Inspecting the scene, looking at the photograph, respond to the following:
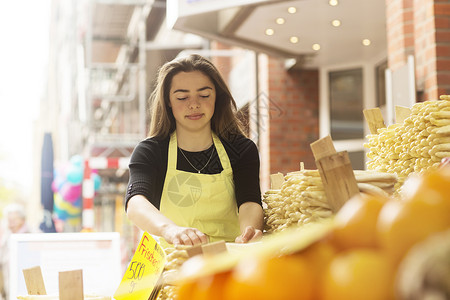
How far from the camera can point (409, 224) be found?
2.57 ft

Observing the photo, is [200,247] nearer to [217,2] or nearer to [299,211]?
[299,211]

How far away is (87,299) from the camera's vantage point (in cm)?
198

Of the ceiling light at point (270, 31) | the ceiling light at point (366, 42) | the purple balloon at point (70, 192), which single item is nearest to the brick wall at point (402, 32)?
the ceiling light at point (270, 31)

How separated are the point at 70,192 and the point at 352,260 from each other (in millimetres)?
11175

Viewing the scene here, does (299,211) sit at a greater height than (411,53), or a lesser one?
lesser

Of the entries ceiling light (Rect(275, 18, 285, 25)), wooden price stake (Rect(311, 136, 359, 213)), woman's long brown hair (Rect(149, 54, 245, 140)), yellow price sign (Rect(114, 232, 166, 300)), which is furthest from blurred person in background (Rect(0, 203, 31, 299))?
wooden price stake (Rect(311, 136, 359, 213))

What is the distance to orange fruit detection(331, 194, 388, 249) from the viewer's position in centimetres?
85

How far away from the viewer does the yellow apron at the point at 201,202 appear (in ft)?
7.89

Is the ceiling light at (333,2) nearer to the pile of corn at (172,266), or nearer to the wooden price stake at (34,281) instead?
the wooden price stake at (34,281)

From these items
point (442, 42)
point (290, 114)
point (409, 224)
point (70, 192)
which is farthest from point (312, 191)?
point (70, 192)

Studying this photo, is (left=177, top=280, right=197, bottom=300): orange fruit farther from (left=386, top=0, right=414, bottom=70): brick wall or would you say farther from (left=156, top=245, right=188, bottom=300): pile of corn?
(left=386, top=0, right=414, bottom=70): brick wall

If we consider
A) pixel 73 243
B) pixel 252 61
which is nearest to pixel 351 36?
pixel 252 61

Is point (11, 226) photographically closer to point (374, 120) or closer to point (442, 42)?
point (442, 42)

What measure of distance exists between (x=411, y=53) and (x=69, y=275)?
4580 mm
